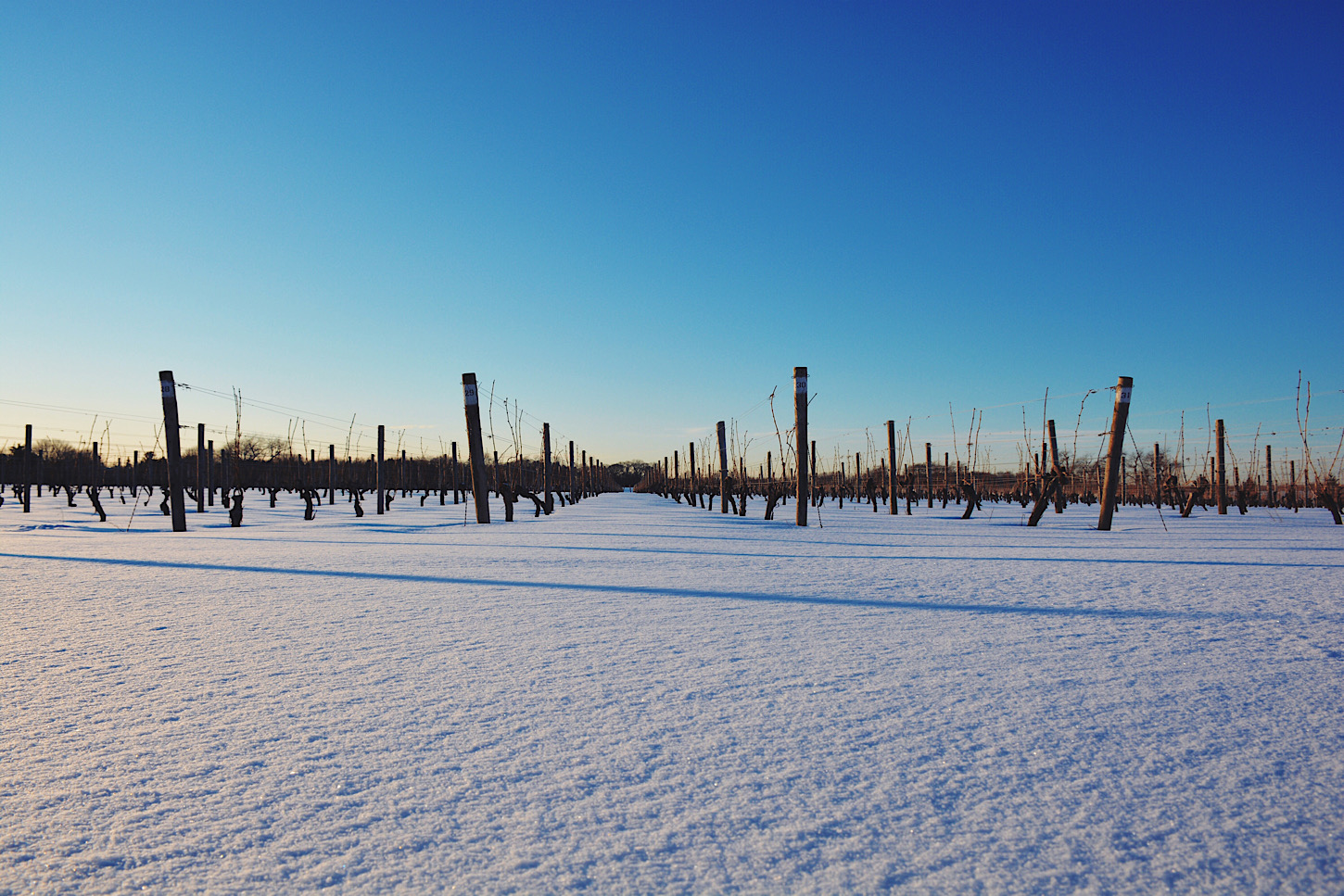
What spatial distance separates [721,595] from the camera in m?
4.32

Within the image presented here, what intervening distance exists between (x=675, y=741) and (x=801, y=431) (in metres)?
9.43

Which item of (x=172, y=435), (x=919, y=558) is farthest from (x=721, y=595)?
(x=172, y=435)

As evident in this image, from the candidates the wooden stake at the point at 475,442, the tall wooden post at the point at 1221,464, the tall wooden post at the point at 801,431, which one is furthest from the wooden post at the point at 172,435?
the tall wooden post at the point at 1221,464

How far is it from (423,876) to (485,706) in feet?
3.07

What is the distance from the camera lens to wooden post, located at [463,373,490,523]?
40.2ft

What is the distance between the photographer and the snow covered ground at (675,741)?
1.35 metres

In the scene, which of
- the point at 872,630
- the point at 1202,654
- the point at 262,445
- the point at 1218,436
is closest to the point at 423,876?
the point at 872,630

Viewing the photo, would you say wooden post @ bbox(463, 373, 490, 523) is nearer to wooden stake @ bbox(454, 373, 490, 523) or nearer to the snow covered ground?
wooden stake @ bbox(454, 373, 490, 523)

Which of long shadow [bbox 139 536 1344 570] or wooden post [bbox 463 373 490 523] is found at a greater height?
wooden post [bbox 463 373 490 523]

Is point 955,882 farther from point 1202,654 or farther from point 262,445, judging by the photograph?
point 262,445

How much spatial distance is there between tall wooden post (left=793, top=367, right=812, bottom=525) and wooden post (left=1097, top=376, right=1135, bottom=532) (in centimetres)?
426

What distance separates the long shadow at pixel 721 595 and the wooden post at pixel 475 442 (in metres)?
6.24

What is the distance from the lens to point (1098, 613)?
143 inches

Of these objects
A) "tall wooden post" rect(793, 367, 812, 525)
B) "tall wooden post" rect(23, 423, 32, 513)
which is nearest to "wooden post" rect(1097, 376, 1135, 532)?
"tall wooden post" rect(793, 367, 812, 525)
